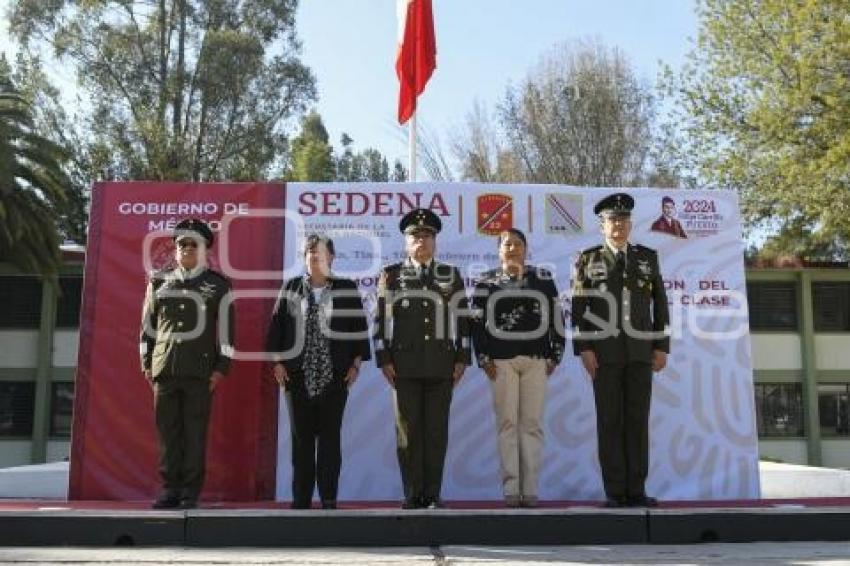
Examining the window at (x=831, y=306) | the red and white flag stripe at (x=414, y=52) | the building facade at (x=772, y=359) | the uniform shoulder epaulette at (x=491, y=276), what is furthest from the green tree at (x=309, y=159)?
the uniform shoulder epaulette at (x=491, y=276)

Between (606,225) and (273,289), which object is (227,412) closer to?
(273,289)

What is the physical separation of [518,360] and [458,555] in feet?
4.95

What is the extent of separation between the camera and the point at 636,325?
5574mm

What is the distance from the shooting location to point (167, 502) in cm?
541

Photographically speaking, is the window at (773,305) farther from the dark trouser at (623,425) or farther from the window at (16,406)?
the dark trouser at (623,425)

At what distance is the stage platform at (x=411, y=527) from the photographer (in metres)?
4.83

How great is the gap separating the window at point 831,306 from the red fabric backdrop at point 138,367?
862 inches

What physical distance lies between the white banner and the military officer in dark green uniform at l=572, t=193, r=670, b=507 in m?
0.85

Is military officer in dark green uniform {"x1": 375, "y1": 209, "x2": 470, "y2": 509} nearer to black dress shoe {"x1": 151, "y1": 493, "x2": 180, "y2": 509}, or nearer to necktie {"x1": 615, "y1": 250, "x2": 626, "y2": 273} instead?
necktie {"x1": 615, "y1": 250, "x2": 626, "y2": 273}

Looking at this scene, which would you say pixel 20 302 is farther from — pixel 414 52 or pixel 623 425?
pixel 623 425

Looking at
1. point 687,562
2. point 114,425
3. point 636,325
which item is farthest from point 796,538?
point 114,425

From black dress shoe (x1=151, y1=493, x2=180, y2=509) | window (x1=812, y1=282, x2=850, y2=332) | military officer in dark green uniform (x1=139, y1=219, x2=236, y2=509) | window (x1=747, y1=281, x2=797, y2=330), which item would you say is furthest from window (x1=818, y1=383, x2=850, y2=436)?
black dress shoe (x1=151, y1=493, x2=180, y2=509)

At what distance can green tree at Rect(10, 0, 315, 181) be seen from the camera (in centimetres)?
2700

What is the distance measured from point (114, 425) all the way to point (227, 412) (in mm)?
776
